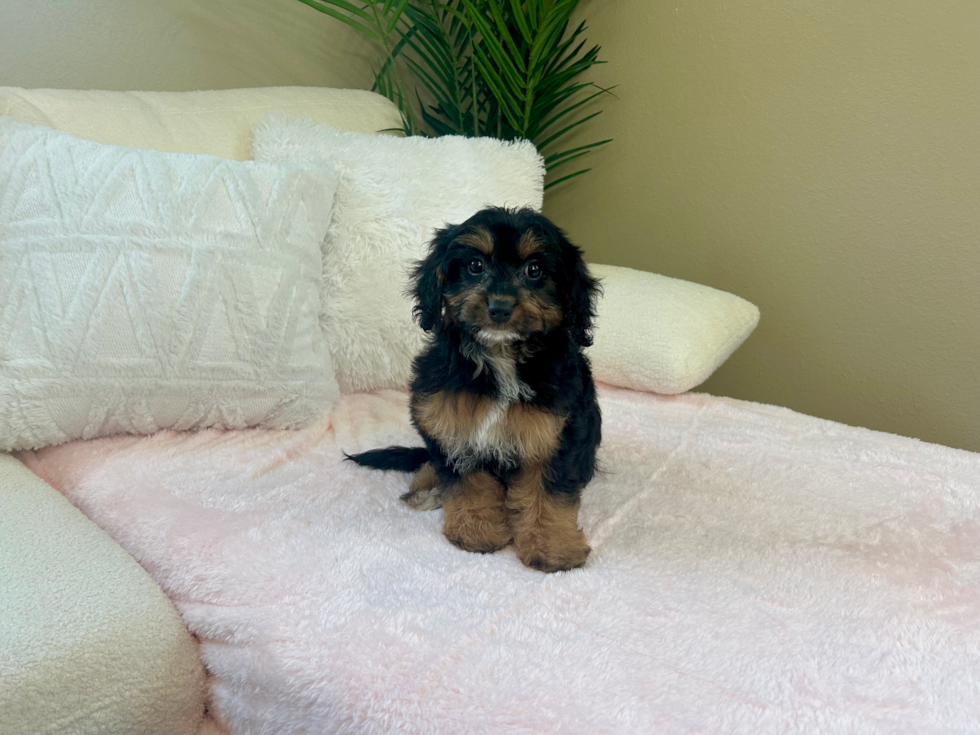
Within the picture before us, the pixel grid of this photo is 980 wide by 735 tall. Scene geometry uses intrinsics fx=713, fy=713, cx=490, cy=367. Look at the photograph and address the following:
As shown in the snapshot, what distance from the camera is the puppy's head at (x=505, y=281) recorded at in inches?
63.0

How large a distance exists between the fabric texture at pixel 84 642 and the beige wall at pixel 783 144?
197cm

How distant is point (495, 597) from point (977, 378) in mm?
2190

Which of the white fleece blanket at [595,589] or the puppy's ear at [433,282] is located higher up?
the puppy's ear at [433,282]

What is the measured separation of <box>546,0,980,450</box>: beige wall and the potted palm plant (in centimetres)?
24

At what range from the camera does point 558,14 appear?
10.4 ft

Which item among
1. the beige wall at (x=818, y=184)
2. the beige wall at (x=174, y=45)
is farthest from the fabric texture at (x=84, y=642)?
the beige wall at (x=818, y=184)

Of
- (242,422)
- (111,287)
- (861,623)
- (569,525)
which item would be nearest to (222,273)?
(111,287)

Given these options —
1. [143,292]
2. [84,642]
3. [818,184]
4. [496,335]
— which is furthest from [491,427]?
[818,184]

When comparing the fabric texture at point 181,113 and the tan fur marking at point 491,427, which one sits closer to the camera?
the tan fur marking at point 491,427

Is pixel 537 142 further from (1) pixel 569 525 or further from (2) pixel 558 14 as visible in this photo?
(1) pixel 569 525

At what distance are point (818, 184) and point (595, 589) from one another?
7.09ft

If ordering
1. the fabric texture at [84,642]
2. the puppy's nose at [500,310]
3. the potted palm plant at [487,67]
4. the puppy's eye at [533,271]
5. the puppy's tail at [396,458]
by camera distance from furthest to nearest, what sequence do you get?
the potted palm plant at [487,67] < the puppy's tail at [396,458] < the puppy's eye at [533,271] < the puppy's nose at [500,310] < the fabric texture at [84,642]

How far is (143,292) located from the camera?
2.00 meters

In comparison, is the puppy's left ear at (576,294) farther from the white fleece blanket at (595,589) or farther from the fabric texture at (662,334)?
the fabric texture at (662,334)
